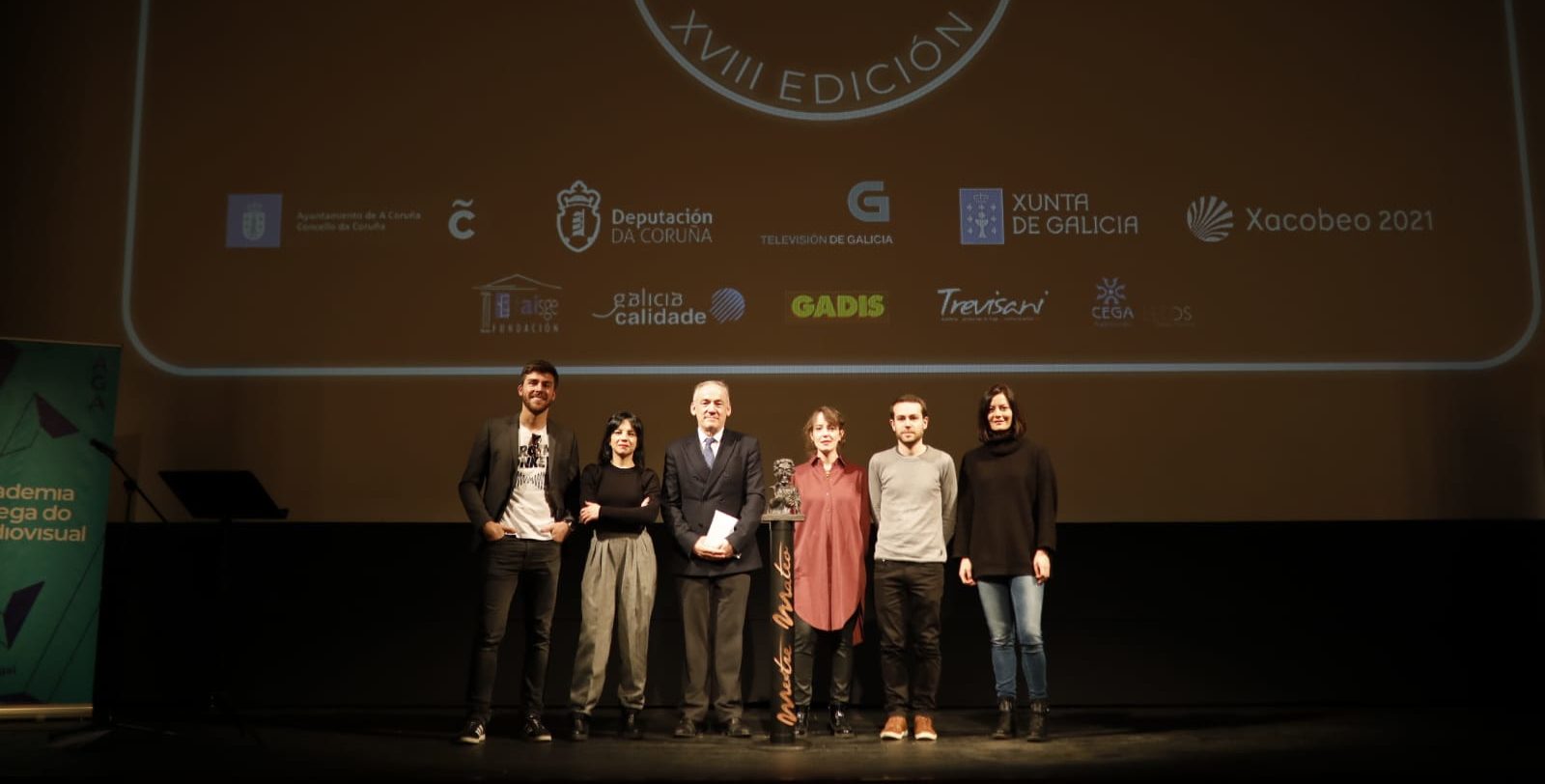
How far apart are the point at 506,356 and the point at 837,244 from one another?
148 centimetres

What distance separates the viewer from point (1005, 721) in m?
4.03

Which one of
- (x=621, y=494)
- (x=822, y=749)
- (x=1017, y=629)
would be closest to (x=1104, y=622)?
(x=1017, y=629)

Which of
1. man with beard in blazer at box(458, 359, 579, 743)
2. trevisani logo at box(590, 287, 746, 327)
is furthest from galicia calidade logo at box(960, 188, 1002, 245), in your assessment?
man with beard in blazer at box(458, 359, 579, 743)

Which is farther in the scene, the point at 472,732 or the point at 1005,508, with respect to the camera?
the point at 1005,508

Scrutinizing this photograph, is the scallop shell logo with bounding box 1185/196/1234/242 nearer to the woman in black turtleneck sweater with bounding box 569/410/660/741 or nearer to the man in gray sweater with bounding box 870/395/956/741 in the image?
→ the man in gray sweater with bounding box 870/395/956/741

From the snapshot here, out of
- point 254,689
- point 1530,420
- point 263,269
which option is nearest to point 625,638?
point 254,689

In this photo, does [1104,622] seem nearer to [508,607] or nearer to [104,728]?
[508,607]

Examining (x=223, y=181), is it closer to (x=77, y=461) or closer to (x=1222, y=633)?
(x=77, y=461)

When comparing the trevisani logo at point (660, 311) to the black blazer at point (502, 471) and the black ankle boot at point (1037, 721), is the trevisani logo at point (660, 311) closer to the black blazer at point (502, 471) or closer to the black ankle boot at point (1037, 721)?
the black blazer at point (502, 471)

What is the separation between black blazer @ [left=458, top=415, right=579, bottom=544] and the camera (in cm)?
402

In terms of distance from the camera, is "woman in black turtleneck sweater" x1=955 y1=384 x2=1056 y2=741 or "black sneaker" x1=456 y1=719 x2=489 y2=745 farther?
"woman in black turtleneck sweater" x1=955 y1=384 x2=1056 y2=741

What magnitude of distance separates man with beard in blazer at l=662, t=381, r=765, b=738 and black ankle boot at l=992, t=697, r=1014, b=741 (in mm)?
889

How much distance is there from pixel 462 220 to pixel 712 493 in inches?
68.0

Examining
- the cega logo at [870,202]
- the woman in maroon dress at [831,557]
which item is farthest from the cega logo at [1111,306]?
the woman in maroon dress at [831,557]
